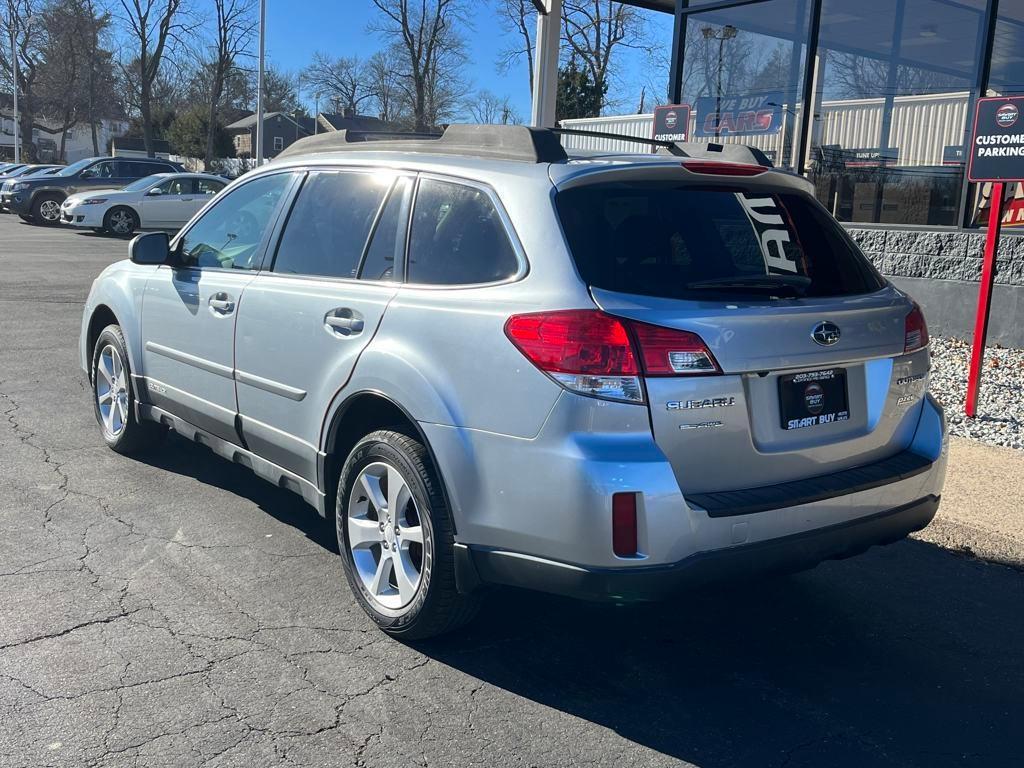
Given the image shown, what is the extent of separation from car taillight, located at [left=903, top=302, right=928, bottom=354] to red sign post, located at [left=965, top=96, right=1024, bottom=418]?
363 centimetres

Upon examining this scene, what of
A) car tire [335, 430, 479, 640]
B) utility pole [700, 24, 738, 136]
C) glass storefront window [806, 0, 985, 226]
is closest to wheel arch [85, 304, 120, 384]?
car tire [335, 430, 479, 640]

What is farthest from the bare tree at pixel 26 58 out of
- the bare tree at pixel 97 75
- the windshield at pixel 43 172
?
the windshield at pixel 43 172

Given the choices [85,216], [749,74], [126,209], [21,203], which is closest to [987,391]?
[749,74]

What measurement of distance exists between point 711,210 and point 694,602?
165 centimetres

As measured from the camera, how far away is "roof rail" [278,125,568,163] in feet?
11.8

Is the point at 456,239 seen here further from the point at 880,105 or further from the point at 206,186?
the point at 206,186

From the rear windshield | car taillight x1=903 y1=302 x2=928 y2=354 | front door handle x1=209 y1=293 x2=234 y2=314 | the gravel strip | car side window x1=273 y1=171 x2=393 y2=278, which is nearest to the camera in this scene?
the rear windshield

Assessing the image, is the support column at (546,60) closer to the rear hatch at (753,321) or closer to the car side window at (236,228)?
the car side window at (236,228)

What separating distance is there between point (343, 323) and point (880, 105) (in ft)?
31.6

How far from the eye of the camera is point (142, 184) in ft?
81.3

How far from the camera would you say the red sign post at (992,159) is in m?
6.86

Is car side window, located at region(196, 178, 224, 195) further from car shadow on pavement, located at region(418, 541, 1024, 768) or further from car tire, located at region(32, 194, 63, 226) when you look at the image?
car shadow on pavement, located at region(418, 541, 1024, 768)

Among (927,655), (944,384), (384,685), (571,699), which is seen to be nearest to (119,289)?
(384,685)

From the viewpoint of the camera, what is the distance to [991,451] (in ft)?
21.4
